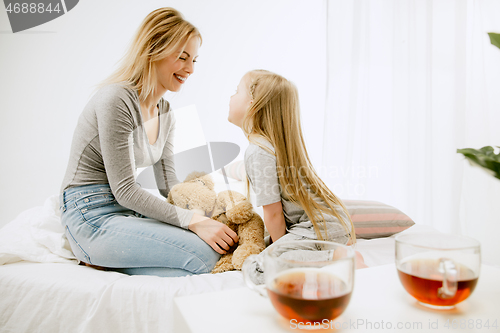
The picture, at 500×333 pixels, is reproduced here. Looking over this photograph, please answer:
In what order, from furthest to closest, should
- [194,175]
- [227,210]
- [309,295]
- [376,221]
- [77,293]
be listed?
[376,221]
[194,175]
[227,210]
[77,293]
[309,295]

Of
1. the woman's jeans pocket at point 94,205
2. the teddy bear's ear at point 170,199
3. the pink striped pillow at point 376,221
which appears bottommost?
the pink striped pillow at point 376,221

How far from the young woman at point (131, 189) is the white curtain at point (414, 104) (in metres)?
1.01

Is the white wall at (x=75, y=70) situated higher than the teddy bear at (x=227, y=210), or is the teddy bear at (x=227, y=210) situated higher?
the white wall at (x=75, y=70)

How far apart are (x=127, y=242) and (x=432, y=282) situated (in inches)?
30.2

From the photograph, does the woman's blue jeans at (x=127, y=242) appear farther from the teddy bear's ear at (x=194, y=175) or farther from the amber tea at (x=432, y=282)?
the amber tea at (x=432, y=282)

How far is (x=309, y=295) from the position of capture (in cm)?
32

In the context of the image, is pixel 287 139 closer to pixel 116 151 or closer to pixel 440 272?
pixel 116 151

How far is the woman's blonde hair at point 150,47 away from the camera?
1039 millimetres

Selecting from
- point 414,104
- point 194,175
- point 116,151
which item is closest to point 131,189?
point 116,151

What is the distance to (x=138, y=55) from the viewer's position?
1050mm

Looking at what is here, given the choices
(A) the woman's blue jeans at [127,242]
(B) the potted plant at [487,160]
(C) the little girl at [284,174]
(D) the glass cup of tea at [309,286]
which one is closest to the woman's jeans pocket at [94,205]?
(A) the woman's blue jeans at [127,242]

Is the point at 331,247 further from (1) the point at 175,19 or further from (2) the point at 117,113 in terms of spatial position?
(1) the point at 175,19

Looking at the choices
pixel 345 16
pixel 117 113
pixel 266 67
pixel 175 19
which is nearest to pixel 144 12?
pixel 175 19

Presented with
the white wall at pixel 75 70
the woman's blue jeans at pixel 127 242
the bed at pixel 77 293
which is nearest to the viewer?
the bed at pixel 77 293
